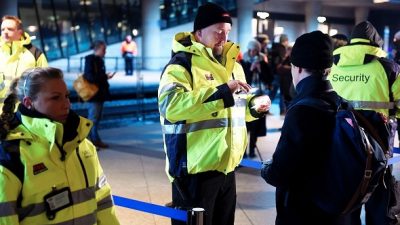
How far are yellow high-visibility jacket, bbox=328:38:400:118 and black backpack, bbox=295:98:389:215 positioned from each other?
6.31 feet

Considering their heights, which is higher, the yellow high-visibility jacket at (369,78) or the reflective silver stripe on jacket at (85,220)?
the yellow high-visibility jacket at (369,78)

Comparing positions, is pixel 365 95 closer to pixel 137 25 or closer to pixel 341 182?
pixel 341 182

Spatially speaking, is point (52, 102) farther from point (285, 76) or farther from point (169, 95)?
point (285, 76)

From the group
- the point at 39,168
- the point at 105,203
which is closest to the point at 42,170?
the point at 39,168

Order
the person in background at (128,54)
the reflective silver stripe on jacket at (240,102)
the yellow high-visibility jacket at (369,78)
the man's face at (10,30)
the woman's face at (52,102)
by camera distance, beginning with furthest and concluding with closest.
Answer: the person in background at (128,54) → the man's face at (10,30) → the yellow high-visibility jacket at (369,78) → the reflective silver stripe on jacket at (240,102) → the woman's face at (52,102)

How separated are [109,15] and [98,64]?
905 inches

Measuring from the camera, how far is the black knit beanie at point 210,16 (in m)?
3.11

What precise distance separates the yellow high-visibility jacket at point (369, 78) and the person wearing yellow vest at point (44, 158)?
2.78 m

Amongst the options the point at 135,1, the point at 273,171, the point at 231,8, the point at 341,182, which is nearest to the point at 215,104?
the point at 273,171

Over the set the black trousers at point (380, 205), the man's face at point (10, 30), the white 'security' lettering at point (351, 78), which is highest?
the man's face at point (10, 30)

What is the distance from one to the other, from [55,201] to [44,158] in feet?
0.64

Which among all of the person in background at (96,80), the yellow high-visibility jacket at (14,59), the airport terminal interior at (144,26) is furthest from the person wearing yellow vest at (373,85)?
the airport terminal interior at (144,26)

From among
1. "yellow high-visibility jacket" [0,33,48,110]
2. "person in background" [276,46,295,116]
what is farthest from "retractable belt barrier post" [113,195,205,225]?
"person in background" [276,46,295,116]

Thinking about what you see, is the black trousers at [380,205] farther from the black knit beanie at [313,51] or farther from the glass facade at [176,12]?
the glass facade at [176,12]
